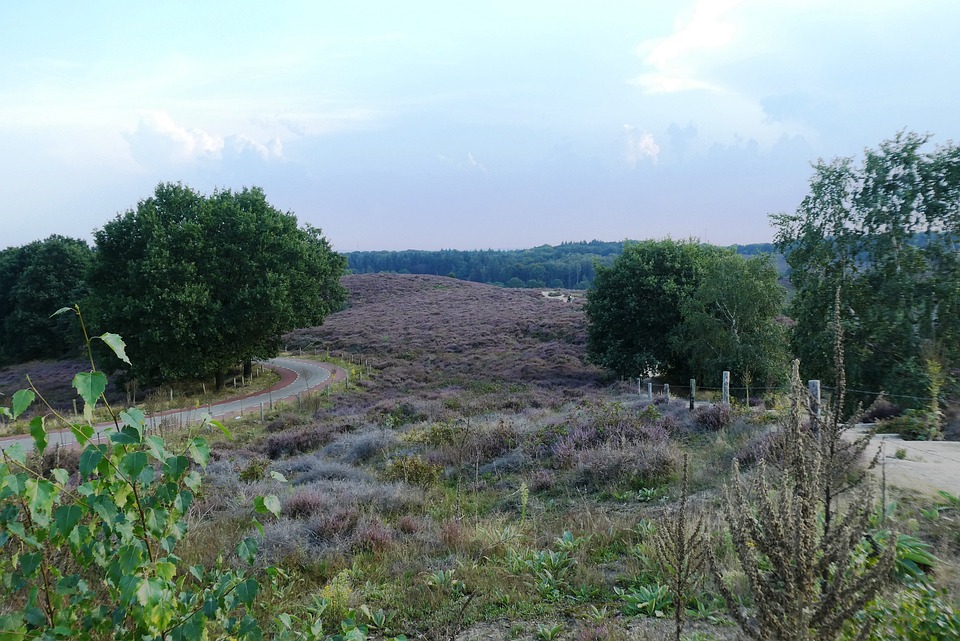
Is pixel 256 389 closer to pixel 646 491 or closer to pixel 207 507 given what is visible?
pixel 207 507

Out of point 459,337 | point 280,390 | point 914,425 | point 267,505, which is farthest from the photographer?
point 459,337

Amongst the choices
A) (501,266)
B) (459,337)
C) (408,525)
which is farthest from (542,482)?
(501,266)

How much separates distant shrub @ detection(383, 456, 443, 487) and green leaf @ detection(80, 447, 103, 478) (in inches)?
276

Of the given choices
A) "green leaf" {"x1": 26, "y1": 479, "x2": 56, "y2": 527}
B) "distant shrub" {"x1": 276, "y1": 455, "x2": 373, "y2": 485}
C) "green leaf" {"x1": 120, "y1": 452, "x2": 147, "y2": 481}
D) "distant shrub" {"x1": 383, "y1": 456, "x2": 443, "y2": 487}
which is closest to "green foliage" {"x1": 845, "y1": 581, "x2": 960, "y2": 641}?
"green leaf" {"x1": 120, "y1": 452, "x2": 147, "y2": 481}

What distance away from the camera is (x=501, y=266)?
14638 cm

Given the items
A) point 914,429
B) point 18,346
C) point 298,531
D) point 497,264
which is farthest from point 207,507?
point 497,264

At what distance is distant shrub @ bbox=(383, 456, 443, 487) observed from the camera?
29.3 feet

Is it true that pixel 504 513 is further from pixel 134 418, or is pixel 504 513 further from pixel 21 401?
pixel 21 401

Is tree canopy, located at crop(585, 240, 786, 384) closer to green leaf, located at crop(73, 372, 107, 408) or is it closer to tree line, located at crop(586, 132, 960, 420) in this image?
tree line, located at crop(586, 132, 960, 420)

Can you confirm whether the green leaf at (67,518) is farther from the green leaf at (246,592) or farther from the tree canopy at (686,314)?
the tree canopy at (686,314)

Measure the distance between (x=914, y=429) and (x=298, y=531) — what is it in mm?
12507

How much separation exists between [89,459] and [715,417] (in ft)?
37.8

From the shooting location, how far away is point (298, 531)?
6.40 m

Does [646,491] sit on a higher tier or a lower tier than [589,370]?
higher
